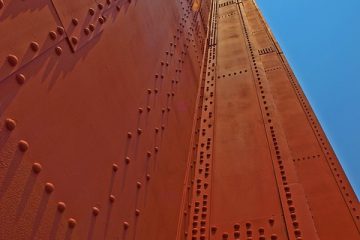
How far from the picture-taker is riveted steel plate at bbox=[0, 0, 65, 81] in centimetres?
164

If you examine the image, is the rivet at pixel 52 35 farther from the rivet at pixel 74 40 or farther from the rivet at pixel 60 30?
the rivet at pixel 74 40

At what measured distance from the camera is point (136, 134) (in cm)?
277

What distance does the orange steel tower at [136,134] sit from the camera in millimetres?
1662

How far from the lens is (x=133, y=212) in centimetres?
242

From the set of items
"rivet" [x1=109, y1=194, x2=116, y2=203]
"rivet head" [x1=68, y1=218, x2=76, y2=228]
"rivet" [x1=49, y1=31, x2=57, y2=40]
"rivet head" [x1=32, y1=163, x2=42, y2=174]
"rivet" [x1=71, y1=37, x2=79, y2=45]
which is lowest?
"rivet head" [x1=68, y1=218, x2=76, y2=228]

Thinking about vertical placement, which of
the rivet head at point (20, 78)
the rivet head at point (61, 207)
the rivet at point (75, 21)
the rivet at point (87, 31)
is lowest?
the rivet head at point (61, 207)

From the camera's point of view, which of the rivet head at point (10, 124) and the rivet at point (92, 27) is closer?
the rivet head at point (10, 124)

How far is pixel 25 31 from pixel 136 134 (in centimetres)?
118

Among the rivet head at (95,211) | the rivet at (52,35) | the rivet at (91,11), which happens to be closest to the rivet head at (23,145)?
the rivet head at (95,211)

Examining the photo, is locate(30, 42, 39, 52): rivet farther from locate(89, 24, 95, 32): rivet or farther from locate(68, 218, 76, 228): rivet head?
locate(68, 218, 76, 228): rivet head

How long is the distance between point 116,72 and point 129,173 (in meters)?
0.72

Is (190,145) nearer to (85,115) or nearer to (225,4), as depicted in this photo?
(85,115)

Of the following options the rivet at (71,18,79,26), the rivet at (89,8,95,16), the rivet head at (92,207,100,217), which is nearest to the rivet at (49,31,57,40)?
the rivet at (71,18,79,26)

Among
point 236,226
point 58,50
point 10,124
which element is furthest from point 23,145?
point 236,226
